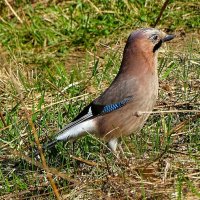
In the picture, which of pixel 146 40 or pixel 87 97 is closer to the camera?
pixel 146 40

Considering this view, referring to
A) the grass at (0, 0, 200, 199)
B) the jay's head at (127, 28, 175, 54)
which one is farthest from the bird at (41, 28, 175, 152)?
the grass at (0, 0, 200, 199)

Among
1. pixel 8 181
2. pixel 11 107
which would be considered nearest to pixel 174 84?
pixel 11 107

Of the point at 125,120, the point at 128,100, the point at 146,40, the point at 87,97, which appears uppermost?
the point at 146,40

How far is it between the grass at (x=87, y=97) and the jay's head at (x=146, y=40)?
1.78 ft

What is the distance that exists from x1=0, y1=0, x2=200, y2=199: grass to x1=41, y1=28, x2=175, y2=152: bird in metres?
0.10

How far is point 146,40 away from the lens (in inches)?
213

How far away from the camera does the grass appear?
191 inches

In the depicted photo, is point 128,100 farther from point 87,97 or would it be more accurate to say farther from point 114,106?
point 87,97

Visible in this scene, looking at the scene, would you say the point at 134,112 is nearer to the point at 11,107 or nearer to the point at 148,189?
the point at 148,189

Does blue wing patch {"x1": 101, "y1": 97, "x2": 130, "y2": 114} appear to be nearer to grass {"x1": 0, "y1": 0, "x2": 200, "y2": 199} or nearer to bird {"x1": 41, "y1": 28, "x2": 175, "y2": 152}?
bird {"x1": 41, "y1": 28, "x2": 175, "y2": 152}

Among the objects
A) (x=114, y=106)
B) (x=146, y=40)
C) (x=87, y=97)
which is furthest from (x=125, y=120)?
(x=87, y=97)

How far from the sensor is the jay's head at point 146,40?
213 inches

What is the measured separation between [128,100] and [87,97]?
1.13 metres

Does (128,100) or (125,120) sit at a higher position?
(128,100)
